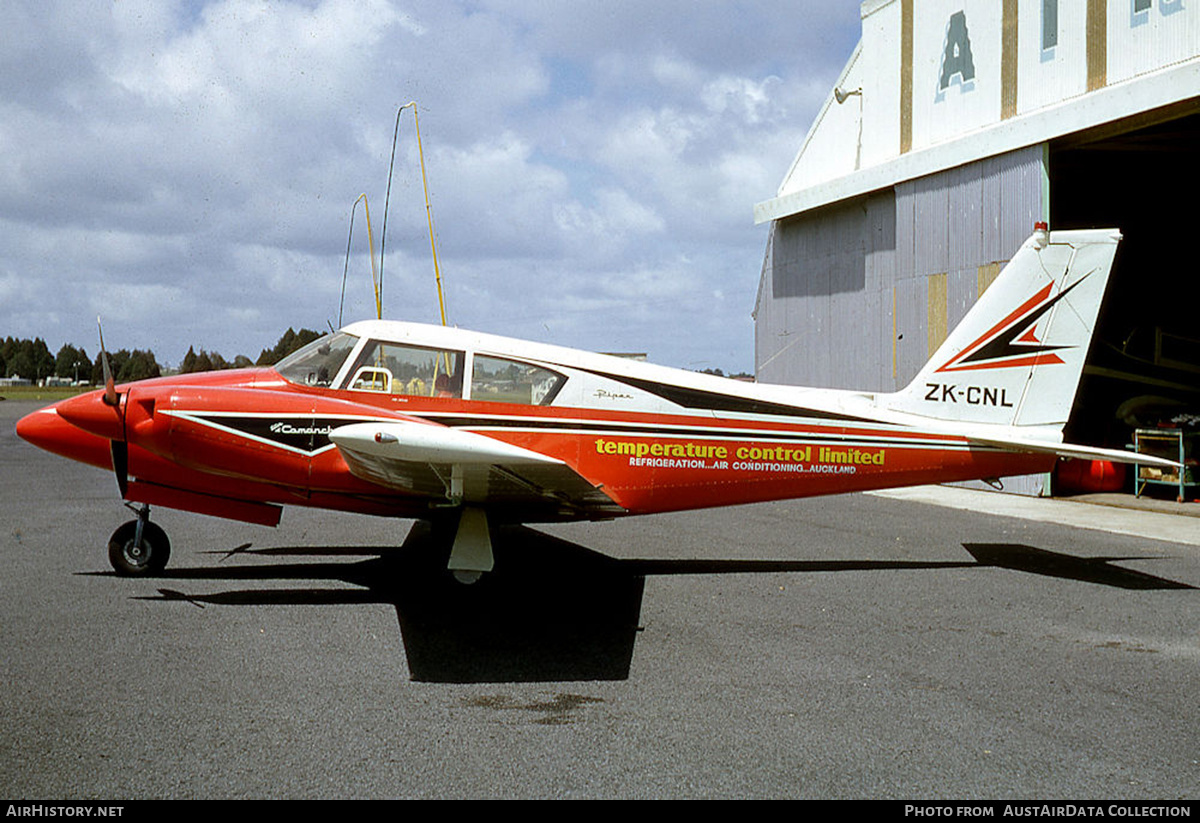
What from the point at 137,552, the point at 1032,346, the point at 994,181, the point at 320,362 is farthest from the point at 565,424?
the point at 994,181

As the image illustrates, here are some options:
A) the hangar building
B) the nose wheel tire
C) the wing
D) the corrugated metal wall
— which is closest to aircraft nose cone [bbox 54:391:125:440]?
the nose wheel tire

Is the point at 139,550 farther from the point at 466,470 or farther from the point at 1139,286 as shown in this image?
the point at 1139,286

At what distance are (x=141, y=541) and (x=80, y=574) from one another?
623 millimetres

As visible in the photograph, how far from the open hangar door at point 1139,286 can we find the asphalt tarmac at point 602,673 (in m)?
8.36

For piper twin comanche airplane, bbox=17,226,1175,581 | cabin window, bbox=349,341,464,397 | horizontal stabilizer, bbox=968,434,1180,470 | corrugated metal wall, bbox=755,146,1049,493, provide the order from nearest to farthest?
1. piper twin comanche airplane, bbox=17,226,1175,581
2. cabin window, bbox=349,341,464,397
3. horizontal stabilizer, bbox=968,434,1180,470
4. corrugated metal wall, bbox=755,146,1049,493

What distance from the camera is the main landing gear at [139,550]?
298 inches

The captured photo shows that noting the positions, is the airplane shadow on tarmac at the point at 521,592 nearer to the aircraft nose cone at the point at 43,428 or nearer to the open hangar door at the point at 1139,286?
the aircraft nose cone at the point at 43,428

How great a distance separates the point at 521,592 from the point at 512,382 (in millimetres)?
1754

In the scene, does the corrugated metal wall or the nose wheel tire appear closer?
the nose wheel tire

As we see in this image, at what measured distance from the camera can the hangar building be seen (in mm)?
13180

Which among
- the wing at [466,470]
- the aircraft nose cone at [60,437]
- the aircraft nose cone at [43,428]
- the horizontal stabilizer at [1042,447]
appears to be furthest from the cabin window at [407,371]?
the horizontal stabilizer at [1042,447]

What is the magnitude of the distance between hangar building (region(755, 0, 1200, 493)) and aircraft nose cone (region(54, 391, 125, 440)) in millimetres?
→ 12791

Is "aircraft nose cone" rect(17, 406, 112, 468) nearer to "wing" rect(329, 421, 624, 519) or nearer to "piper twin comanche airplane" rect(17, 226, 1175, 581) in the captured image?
"piper twin comanche airplane" rect(17, 226, 1175, 581)

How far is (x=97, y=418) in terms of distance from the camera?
22.6ft
